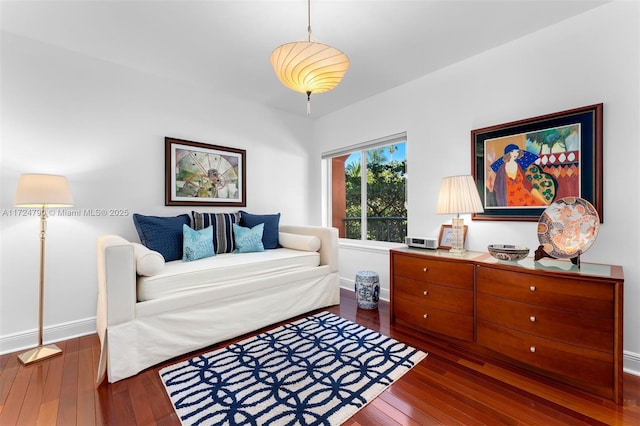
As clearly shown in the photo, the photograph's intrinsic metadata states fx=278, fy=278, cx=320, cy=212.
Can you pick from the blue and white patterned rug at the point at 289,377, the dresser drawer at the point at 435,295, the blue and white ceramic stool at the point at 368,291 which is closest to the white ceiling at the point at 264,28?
the dresser drawer at the point at 435,295

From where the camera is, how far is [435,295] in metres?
2.22

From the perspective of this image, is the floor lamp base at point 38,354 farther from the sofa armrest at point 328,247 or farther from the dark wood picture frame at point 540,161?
the dark wood picture frame at point 540,161

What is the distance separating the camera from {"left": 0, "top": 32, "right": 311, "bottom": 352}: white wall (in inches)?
84.1

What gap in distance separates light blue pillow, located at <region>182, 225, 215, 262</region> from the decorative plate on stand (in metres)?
2.66

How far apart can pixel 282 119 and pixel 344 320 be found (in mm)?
2715

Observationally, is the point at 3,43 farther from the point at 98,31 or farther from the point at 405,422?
the point at 405,422

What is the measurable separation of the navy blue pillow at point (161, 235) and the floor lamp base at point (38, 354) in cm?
93

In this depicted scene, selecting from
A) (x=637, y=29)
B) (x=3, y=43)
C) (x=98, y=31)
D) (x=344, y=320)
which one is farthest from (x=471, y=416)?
(x=3, y=43)

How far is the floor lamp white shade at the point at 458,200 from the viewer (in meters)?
2.20

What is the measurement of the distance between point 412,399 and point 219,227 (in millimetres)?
2253

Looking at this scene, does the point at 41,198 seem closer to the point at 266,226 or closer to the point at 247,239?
the point at 247,239

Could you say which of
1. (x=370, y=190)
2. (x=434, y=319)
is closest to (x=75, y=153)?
(x=370, y=190)

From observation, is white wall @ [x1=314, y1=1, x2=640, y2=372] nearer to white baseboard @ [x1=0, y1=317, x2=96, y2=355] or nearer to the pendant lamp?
the pendant lamp

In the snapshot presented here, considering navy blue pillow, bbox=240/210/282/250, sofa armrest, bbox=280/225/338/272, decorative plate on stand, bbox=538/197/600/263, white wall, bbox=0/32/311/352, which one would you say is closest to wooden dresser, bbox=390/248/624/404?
decorative plate on stand, bbox=538/197/600/263
